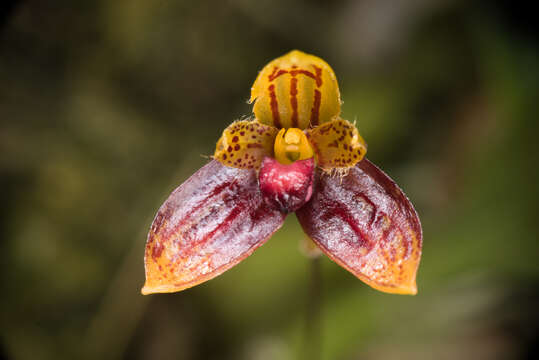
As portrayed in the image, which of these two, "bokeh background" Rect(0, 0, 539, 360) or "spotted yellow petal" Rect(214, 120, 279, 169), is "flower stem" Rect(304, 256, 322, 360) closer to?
"bokeh background" Rect(0, 0, 539, 360)

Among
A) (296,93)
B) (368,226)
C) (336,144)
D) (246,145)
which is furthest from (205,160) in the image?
(368,226)

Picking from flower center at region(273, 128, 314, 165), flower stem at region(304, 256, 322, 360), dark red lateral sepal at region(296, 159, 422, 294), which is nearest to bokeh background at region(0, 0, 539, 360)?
flower stem at region(304, 256, 322, 360)

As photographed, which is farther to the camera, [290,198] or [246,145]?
[246,145]

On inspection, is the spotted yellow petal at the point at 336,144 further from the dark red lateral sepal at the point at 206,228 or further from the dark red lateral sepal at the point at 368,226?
the dark red lateral sepal at the point at 206,228

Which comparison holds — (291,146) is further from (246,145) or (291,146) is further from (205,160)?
(205,160)

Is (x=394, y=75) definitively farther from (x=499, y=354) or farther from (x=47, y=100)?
(x=47, y=100)

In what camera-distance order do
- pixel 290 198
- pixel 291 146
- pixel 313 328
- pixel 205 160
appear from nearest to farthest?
pixel 290 198
pixel 291 146
pixel 313 328
pixel 205 160
